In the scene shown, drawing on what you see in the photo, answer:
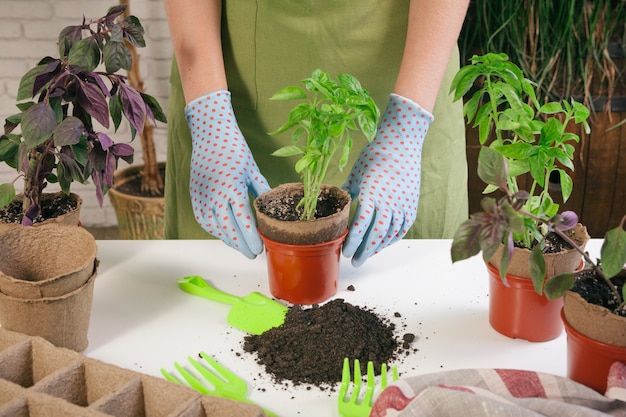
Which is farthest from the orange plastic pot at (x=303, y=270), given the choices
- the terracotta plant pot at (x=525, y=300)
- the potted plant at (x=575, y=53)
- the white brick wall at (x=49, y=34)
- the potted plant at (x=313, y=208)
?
the white brick wall at (x=49, y=34)

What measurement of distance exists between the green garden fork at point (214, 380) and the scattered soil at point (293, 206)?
0.84 feet

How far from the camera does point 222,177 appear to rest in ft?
3.82

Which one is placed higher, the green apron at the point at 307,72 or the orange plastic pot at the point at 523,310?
the green apron at the point at 307,72

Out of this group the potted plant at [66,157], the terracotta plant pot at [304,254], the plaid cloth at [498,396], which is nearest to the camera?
the plaid cloth at [498,396]

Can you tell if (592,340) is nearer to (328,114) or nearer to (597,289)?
(597,289)

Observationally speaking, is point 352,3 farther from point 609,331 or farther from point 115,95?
point 609,331

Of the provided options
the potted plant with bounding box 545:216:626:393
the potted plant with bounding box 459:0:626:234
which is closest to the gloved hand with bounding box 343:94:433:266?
the potted plant with bounding box 545:216:626:393

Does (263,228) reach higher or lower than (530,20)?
lower

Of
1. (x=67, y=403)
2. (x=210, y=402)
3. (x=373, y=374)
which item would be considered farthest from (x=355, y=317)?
(x=67, y=403)

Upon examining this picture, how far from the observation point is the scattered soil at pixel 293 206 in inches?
40.4

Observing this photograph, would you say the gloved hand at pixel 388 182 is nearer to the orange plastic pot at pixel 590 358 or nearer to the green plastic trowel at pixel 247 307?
the green plastic trowel at pixel 247 307

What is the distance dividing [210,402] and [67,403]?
15 cm

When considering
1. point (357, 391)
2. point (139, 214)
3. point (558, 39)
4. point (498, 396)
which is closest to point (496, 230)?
point (498, 396)

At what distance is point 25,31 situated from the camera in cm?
298
